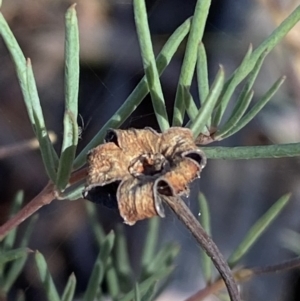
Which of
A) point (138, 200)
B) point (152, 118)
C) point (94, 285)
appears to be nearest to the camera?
point (138, 200)

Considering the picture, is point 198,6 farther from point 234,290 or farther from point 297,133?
point 297,133

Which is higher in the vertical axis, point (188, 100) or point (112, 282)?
point (188, 100)

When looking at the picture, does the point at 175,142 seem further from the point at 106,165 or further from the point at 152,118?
the point at 152,118

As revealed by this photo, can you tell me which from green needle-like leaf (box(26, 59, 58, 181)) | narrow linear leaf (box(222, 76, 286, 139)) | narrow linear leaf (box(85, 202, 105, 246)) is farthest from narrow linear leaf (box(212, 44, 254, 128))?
narrow linear leaf (box(85, 202, 105, 246))

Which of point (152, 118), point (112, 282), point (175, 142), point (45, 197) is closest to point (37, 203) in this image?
point (45, 197)

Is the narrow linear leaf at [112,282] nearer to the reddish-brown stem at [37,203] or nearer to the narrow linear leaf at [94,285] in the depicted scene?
the narrow linear leaf at [94,285]

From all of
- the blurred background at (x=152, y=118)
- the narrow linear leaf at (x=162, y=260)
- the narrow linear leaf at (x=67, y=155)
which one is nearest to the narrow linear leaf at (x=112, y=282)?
the narrow linear leaf at (x=162, y=260)

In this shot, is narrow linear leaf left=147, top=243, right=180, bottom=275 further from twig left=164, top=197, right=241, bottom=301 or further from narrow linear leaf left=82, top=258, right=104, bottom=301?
twig left=164, top=197, right=241, bottom=301
